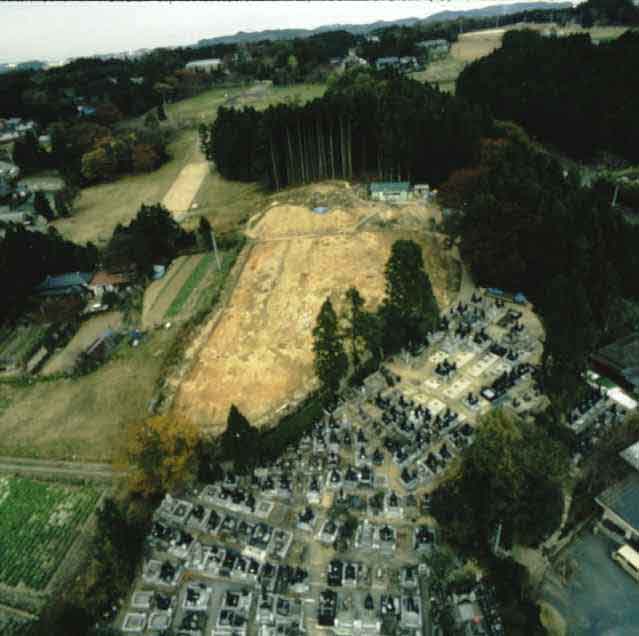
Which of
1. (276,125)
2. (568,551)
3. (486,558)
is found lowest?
(568,551)

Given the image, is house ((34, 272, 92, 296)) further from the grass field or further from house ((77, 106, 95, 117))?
house ((77, 106, 95, 117))

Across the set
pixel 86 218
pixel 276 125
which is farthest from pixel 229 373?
pixel 86 218

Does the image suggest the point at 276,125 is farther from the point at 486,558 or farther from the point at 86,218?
the point at 486,558

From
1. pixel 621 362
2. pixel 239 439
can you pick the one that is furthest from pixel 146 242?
pixel 621 362

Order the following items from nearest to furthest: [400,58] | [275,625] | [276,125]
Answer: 1. [275,625]
2. [276,125]
3. [400,58]

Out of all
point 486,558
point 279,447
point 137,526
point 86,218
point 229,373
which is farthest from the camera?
point 86,218

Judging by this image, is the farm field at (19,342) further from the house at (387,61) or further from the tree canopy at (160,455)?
the house at (387,61)
